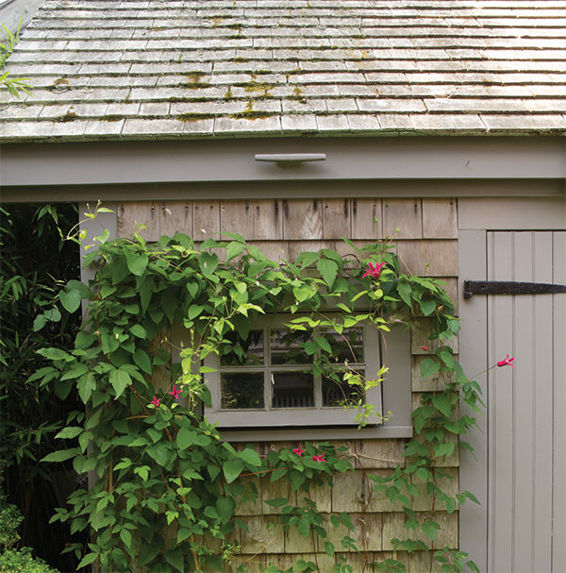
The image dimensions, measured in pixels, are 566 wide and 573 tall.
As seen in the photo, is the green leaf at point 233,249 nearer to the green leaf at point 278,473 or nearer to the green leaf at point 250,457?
the green leaf at point 250,457

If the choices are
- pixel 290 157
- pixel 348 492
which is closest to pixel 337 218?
pixel 290 157

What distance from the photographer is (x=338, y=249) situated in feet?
7.23

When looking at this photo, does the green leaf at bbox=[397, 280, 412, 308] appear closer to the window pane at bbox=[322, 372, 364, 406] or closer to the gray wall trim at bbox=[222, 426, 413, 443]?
the window pane at bbox=[322, 372, 364, 406]

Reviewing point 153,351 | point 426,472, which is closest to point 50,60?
point 153,351

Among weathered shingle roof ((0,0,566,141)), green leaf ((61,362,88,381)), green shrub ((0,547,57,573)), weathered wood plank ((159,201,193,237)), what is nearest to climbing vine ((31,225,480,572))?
green leaf ((61,362,88,381))

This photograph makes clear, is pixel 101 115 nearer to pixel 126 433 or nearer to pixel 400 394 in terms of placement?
pixel 126 433

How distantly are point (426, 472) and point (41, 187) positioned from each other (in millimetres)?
2280

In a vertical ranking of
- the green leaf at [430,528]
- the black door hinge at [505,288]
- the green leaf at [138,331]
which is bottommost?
the green leaf at [430,528]

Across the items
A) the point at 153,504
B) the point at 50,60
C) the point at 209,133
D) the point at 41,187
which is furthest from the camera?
the point at 50,60

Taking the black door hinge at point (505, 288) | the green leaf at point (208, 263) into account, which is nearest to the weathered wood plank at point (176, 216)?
the green leaf at point (208, 263)

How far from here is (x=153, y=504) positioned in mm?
1907

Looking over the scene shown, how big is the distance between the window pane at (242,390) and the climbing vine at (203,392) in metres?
0.12

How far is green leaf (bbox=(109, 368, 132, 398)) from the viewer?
185 centimetres

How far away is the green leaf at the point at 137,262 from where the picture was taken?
1.89m
